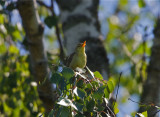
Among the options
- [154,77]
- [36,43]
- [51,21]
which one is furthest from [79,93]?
[154,77]

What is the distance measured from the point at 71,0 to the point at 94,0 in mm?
340

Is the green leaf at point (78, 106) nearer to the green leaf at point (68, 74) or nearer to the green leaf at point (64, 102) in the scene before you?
the green leaf at point (64, 102)

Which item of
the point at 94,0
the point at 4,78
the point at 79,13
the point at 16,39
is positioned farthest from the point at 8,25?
the point at 94,0

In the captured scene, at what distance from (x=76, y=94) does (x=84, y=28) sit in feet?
6.97

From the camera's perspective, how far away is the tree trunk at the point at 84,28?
12.0 feet

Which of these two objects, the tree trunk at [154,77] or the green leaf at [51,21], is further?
the tree trunk at [154,77]

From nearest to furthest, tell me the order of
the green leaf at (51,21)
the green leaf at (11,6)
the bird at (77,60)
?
the bird at (77,60)
the green leaf at (11,6)
the green leaf at (51,21)

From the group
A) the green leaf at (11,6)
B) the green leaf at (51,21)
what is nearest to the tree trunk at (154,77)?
the green leaf at (51,21)

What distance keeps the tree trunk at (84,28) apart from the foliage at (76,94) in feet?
4.75

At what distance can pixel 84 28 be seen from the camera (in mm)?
3816

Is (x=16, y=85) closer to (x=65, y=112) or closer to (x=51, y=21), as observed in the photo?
(x=51, y=21)

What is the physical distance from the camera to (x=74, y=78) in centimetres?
202

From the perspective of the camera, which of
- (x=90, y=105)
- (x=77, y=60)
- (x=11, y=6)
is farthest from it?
(x=11, y=6)

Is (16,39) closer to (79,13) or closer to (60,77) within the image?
(79,13)
